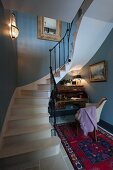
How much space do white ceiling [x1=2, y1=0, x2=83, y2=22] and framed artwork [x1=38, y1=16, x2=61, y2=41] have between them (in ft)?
7.44

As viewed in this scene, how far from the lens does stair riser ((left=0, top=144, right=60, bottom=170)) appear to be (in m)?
1.72

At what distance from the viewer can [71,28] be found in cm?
402

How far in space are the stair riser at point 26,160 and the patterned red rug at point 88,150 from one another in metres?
0.41

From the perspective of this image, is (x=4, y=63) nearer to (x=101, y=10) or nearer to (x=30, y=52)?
(x=101, y=10)

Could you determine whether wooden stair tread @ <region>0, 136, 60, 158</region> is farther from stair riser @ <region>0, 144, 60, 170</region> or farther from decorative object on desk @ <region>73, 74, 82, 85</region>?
decorative object on desk @ <region>73, 74, 82, 85</region>

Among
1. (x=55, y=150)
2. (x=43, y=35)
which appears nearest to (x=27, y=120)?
(x=55, y=150)

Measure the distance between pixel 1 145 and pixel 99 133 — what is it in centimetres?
230

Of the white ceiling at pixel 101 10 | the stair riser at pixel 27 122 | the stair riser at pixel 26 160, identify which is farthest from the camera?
the stair riser at pixel 27 122

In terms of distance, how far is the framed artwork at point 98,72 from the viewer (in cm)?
345

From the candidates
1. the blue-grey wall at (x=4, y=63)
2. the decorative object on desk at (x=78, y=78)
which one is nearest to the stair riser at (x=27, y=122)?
the blue-grey wall at (x=4, y=63)

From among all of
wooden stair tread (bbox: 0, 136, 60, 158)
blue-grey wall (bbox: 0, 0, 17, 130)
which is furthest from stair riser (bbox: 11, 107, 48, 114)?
wooden stair tread (bbox: 0, 136, 60, 158)

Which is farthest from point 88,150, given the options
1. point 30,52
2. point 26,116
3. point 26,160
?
point 30,52

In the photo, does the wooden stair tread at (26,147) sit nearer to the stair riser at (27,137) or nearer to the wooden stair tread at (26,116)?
the stair riser at (27,137)

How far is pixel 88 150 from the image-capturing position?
89.5 inches
